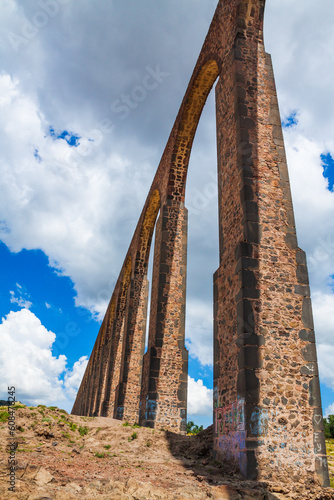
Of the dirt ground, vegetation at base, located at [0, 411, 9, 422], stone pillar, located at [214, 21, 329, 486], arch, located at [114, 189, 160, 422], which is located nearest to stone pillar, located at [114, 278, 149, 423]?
arch, located at [114, 189, 160, 422]

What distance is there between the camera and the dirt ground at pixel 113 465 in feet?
14.7

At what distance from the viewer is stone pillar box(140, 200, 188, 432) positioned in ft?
36.6

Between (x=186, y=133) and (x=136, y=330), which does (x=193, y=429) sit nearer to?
(x=136, y=330)

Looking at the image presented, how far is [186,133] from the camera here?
537 inches

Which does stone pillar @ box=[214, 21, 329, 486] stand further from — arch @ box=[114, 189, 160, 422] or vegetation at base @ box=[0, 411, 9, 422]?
arch @ box=[114, 189, 160, 422]

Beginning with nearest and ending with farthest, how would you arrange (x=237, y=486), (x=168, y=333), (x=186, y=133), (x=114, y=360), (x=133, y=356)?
(x=237, y=486) → (x=168, y=333) → (x=186, y=133) → (x=133, y=356) → (x=114, y=360)

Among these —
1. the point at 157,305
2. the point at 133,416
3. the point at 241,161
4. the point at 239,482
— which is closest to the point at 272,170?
the point at 241,161

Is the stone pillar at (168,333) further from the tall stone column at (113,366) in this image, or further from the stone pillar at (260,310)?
the tall stone column at (113,366)

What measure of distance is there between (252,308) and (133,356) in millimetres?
11385

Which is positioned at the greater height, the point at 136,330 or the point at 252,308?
the point at 136,330

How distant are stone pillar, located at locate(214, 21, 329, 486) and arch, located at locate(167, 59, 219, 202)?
4.11m

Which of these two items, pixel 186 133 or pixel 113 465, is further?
pixel 186 133

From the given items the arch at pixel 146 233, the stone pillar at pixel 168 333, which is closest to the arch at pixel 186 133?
the stone pillar at pixel 168 333

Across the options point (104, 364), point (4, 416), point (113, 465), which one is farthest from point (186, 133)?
point (104, 364)
